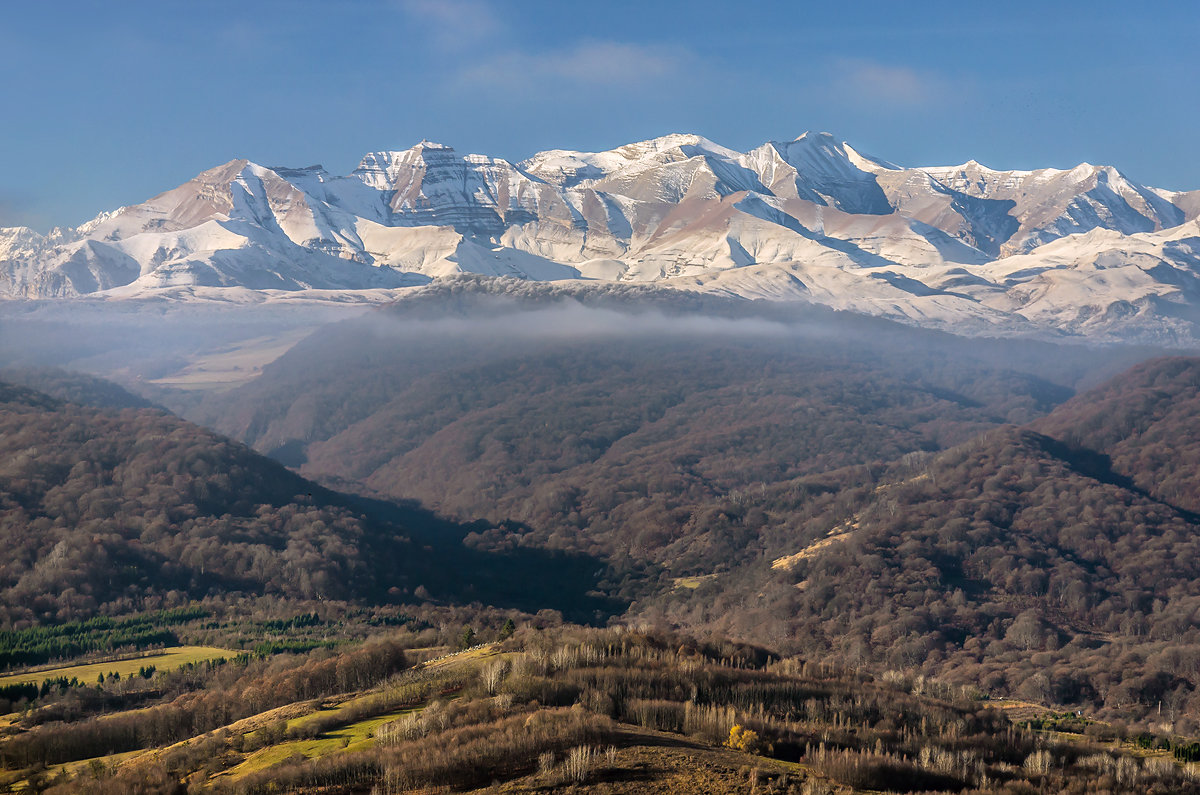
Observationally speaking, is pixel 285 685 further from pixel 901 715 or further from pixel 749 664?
pixel 901 715

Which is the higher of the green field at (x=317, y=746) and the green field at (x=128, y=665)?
the green field at (x=317, y=746)

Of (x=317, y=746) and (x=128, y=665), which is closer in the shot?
(x=317, y=746)

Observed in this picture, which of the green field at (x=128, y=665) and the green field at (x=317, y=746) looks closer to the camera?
the green field at (x=317, y=746)

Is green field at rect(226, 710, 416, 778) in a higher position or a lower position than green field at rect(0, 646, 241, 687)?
higher

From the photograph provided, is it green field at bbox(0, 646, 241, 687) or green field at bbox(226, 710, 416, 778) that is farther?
green field at bbox(0, 646, 241, 687)

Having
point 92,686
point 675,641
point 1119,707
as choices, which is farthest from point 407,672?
point 1119,707

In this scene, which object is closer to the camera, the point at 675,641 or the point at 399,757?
the point at 399,757

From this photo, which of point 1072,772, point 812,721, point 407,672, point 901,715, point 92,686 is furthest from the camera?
point 92,686

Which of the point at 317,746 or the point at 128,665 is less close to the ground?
the point at 317,746
